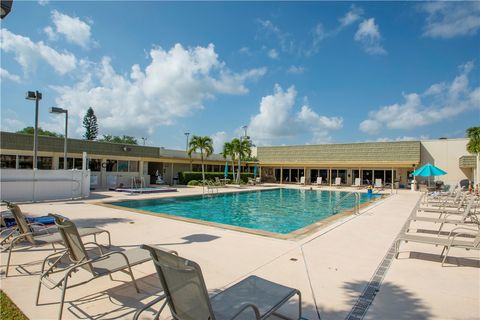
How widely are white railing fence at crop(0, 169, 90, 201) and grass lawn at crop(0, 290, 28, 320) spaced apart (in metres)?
11.5

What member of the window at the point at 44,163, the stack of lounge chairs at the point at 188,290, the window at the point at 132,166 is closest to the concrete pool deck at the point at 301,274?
the stack of lounge chairs at the point at 188,290

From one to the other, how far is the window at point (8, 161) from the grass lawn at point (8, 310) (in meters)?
18.0

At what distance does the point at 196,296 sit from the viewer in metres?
2.24

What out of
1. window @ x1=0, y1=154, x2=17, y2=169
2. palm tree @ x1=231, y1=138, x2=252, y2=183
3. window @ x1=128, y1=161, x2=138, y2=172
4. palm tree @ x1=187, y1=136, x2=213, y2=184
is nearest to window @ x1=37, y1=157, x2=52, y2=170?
window @ x1=0, y1=154, x2=17, y2=169

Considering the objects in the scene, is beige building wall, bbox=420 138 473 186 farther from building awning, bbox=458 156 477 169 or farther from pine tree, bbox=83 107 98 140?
pine tree, bbox=83 107 98 140

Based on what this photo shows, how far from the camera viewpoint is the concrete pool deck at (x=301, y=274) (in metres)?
3.48

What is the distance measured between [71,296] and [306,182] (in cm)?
3400

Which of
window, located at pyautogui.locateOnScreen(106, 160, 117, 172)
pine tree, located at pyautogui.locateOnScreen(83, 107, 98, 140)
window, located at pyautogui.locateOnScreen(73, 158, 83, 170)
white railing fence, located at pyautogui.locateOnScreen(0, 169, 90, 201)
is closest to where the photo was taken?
white railing fence, located at pyautogui.locateOnScreen(0, 169, 90, 201)

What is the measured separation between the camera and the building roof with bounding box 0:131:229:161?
17297 millimetres

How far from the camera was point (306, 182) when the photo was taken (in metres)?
35.9

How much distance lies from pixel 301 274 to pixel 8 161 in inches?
800

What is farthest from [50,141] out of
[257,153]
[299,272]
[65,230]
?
[257,153]

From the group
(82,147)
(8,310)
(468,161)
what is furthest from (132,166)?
(468,161)

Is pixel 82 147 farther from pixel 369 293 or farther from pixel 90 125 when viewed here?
pixel 90 125
